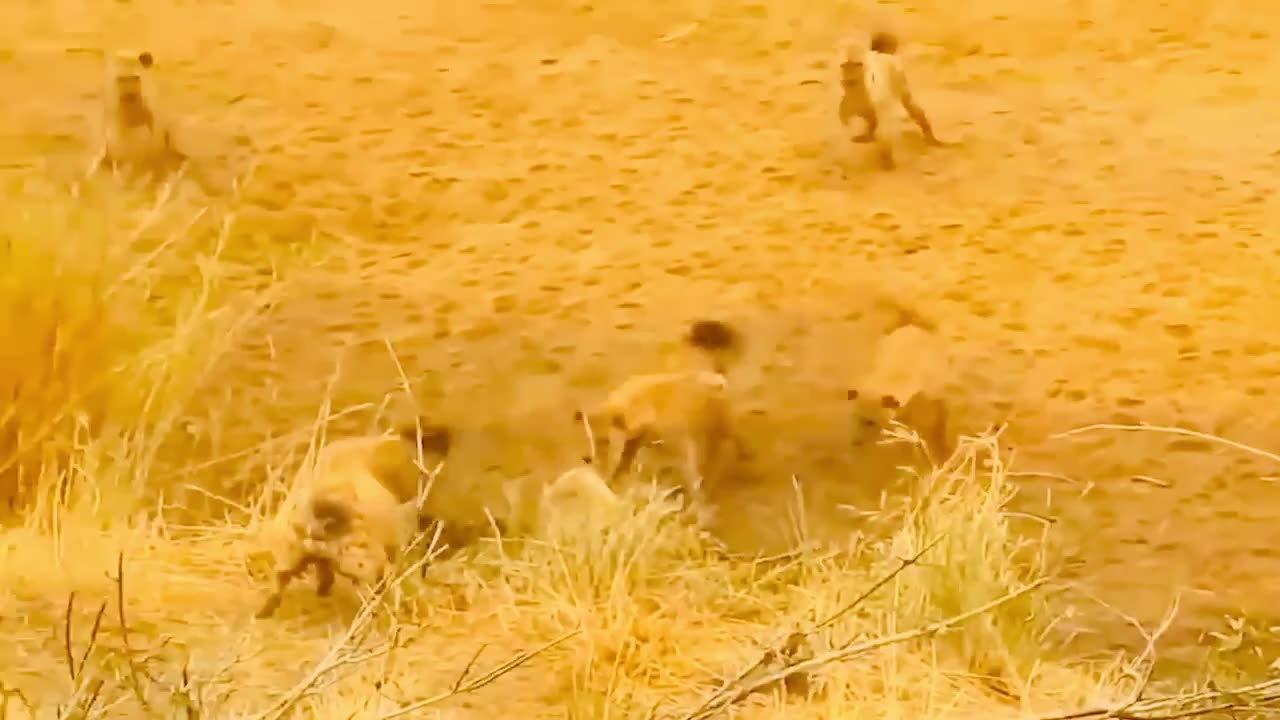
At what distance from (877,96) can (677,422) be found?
781 mm

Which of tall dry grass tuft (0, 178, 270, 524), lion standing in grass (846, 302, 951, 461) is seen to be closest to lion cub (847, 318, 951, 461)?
lion standing in grass (846, 302, 951, 461)

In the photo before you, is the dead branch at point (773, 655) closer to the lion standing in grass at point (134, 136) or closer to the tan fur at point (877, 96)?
the tan fur at point (877, 96)

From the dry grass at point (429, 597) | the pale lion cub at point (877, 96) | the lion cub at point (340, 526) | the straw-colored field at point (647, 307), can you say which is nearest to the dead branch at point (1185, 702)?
the dry grass at point (429, 597)

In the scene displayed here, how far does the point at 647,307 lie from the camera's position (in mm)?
2719

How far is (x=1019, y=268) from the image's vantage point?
2.67m

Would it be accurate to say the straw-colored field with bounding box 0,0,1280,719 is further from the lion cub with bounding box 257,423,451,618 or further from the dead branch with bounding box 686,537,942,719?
the dead branch with bounding box 686,537,942,719

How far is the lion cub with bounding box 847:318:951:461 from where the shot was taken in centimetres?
247

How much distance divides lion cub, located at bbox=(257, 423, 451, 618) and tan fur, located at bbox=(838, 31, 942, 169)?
1.12 meters

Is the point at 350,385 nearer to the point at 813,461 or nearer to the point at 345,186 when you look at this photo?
the point at 345,186

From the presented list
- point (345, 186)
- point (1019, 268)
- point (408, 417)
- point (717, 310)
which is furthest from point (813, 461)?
point (345, 186)

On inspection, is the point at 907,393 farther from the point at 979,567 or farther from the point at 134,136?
the point at 134,136

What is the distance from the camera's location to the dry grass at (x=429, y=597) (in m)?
1.91

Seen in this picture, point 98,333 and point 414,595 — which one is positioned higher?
point 98,333

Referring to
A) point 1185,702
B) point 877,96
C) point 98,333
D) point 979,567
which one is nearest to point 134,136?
point 98,333
